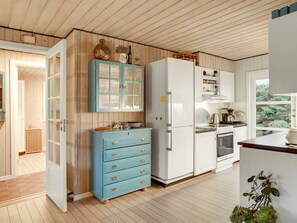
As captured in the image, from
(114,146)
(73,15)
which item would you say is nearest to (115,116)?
(114,146)

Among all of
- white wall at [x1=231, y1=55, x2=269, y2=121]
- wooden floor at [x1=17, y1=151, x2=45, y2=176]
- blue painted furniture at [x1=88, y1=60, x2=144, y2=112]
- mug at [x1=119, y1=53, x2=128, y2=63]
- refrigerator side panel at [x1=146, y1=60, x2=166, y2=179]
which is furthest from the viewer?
white wall at [x1=231, y1=55, x2=269, y2=121]

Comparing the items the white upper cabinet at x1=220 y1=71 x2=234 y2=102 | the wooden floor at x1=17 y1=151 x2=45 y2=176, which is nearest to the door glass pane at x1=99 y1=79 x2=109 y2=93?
the wooden floor at x1=17 y1=151 x2=45 y2=176

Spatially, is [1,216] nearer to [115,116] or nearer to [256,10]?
[115,116]

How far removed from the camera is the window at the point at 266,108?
4473 mm

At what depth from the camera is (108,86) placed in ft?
10.2

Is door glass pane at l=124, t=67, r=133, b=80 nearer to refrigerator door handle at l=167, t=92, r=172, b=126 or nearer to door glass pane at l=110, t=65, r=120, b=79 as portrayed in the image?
door glass pane at l=110, t=65, r=120, b=79

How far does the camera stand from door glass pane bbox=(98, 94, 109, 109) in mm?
3016

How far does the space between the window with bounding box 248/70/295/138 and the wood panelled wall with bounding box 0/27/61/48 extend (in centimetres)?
446

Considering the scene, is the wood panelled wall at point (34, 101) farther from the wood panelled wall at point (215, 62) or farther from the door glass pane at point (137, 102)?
the wood panelled wall at point (215, 62)

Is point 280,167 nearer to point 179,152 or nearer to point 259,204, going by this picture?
point 259,204

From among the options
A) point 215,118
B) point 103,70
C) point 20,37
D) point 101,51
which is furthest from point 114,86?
point 215,118

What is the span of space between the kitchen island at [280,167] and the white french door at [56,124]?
2.21 meters

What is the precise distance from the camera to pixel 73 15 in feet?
8.54

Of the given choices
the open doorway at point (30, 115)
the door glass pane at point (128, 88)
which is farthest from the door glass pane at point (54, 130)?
the open doorway at point (30, 115)
